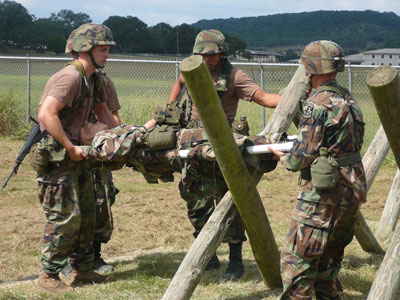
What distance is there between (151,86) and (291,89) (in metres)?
15.0

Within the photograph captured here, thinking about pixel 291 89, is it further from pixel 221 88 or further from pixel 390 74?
pixel 390 74

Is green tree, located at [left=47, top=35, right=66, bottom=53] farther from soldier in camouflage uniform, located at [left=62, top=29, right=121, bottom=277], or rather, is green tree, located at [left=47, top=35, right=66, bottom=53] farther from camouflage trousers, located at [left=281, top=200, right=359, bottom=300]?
camouflage trousers, located at [left=281, top=200, right=359, bottom=300]

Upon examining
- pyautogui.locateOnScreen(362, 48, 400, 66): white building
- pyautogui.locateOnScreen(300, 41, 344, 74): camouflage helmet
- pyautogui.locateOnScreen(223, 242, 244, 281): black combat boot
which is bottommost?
pyautogui.locateOnScreen(223, 242, 244, 281): black combat boot

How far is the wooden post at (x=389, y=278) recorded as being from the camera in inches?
156

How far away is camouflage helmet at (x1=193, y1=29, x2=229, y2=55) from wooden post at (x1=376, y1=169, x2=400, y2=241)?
242cm

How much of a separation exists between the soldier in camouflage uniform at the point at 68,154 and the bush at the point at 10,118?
947cm

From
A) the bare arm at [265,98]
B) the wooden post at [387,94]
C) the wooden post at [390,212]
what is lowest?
the wooden post at [390,212]

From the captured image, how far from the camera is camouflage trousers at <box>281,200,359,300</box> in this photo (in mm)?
4164

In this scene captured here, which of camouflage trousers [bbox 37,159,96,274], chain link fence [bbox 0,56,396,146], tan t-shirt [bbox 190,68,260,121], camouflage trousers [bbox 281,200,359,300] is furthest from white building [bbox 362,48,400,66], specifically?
camouflage trousers [bbox 281,200,359,300]

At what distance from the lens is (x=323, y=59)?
→ 409cm

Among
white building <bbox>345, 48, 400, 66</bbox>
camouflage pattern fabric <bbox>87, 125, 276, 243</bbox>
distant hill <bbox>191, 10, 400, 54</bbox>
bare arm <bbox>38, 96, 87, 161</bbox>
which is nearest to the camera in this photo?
camouflage pattern fabric <bbox>87, 125, 276, 243</bbox>

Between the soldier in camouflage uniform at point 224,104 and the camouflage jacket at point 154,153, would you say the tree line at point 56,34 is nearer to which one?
the soldier in camouflage uniform at point 224,104

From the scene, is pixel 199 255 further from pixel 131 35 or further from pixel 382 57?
pixel 382 57

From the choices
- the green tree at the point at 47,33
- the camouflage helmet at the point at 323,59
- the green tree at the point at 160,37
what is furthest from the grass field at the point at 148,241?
the green tree at the point at 47,33
